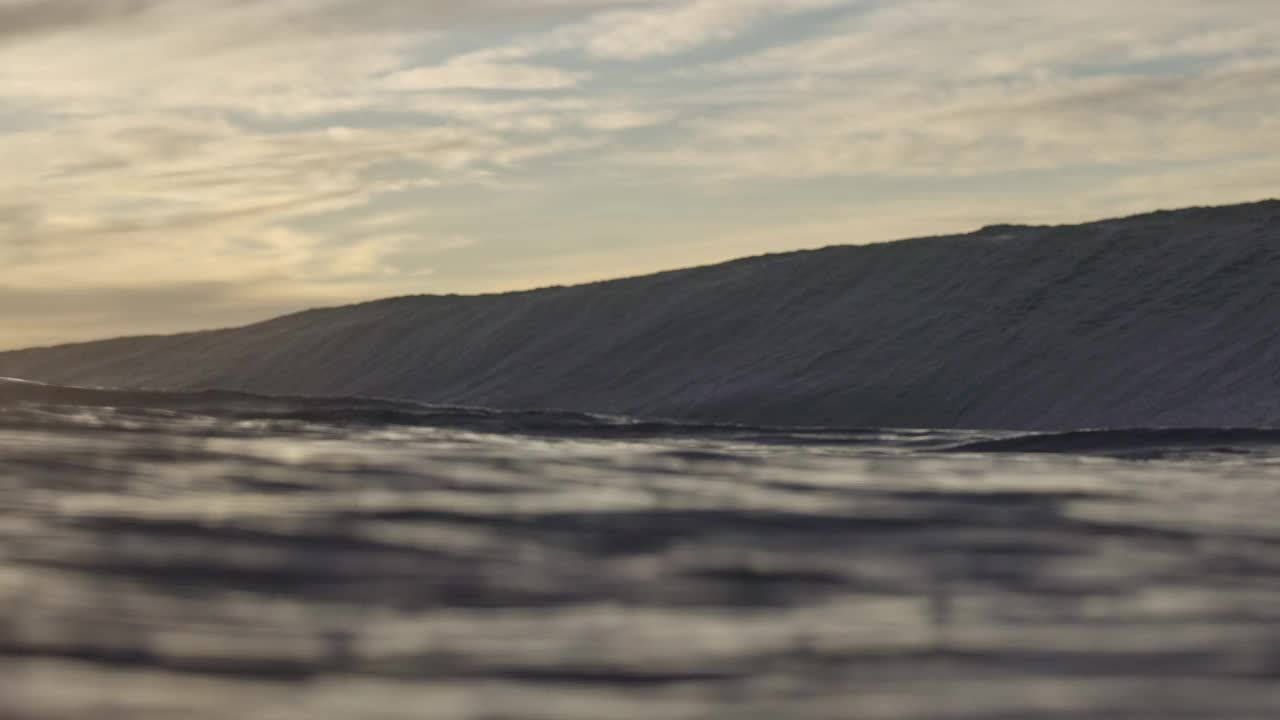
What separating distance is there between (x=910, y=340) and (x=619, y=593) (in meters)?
33.1

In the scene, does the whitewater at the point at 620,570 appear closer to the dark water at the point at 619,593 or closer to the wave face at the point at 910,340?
the dark water at the point at 619,593

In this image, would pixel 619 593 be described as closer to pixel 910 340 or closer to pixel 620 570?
pixel 620 570

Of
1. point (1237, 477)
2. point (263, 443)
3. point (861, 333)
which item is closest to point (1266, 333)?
point (861, 333)

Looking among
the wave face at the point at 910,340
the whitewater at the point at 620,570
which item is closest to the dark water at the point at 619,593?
the whitewater at the point at 620,570

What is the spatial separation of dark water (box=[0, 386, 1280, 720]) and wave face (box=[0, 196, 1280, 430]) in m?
20.1

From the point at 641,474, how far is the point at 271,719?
8105 mm

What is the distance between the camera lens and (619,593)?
18.1 feet

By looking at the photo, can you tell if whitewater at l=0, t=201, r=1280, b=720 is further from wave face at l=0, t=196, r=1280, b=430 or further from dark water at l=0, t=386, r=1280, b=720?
wave face at l=0, t=196, r=1280, b=430

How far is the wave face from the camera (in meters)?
31.9

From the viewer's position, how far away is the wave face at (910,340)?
31.9m

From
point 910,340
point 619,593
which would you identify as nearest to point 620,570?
point 619,593

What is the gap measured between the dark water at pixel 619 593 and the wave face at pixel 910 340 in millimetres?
20059

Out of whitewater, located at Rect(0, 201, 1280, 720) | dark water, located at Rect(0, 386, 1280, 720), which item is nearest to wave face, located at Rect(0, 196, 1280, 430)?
whitewater, located at Rect(0, 201, 1280, 720)

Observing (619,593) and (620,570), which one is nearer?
(619,593)
